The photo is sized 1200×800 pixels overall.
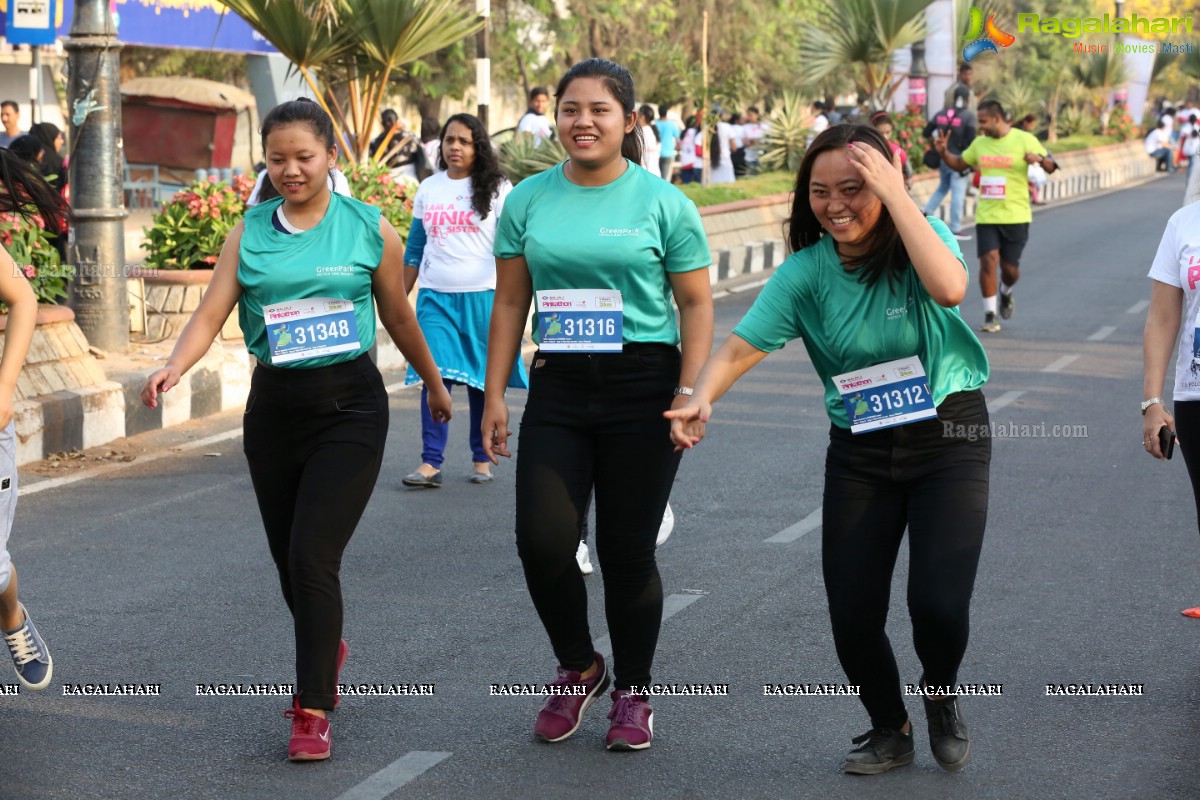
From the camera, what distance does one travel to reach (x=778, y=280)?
4.42 m

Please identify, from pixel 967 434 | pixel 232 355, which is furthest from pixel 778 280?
pixel 232 355

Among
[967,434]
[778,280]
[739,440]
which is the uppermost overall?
[778,280]

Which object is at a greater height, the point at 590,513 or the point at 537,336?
the point at 537,336

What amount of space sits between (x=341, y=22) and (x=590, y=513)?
360 inches

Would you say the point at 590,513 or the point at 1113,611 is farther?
the point at 590,513

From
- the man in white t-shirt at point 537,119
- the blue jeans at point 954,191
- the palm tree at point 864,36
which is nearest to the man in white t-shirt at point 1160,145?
the palm tree at point 864,36

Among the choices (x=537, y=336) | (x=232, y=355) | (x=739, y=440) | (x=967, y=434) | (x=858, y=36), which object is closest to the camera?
(x=967, y=434)

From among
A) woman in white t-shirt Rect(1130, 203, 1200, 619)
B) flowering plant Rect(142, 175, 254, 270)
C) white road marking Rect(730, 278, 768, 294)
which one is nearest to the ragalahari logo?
white road marking Rect(730, 278, 768, 294)

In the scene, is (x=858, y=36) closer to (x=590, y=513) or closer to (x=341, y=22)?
(x=341, y=22)

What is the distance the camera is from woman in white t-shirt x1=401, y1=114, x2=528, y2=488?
849 centimetres

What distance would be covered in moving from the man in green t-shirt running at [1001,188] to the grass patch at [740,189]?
6.36 metres

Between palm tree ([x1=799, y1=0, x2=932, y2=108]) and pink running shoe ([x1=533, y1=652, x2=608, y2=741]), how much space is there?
24.3m

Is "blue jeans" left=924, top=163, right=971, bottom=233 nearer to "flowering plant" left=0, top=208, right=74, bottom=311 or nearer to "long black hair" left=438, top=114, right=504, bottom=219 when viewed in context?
"flowering plant" left=0, top=208, right=74, bottom=311

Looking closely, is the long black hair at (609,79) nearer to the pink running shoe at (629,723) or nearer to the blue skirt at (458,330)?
the pink running shoe at (629,723)
